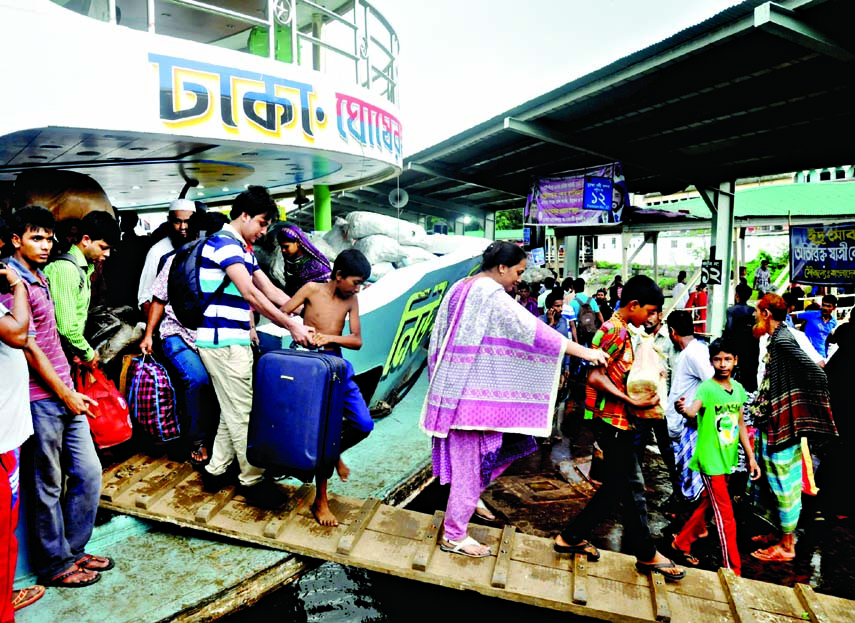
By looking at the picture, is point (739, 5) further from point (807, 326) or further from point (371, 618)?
point (371, 618)

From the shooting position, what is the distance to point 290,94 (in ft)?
17.2

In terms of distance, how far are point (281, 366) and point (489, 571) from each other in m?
1.45

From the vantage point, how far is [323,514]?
3.18m

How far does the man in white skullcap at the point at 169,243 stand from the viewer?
13.5ft

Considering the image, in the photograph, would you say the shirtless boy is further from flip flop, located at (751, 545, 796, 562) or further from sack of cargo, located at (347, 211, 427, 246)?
sack of cargo, located at (347, 211, 427, 246)

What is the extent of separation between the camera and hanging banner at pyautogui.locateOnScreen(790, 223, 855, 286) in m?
7.72

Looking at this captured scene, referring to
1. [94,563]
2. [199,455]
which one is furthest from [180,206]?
[94,563]

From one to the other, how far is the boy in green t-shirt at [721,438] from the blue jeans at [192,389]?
277 centimetres

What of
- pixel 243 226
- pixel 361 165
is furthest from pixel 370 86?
pixel 243 226

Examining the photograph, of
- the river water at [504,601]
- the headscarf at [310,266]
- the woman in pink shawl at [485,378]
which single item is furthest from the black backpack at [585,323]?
the woman in pink shawl at [485,378]

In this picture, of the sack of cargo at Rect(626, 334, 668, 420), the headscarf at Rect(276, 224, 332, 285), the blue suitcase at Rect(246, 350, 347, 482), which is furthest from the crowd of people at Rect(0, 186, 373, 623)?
the sack of cargo at Rect(626, 334, 668, 420)

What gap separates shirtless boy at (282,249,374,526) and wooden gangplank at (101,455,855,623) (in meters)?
0.22

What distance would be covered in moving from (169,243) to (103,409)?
1.46 metres

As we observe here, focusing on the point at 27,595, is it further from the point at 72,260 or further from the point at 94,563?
the point at 72,260
